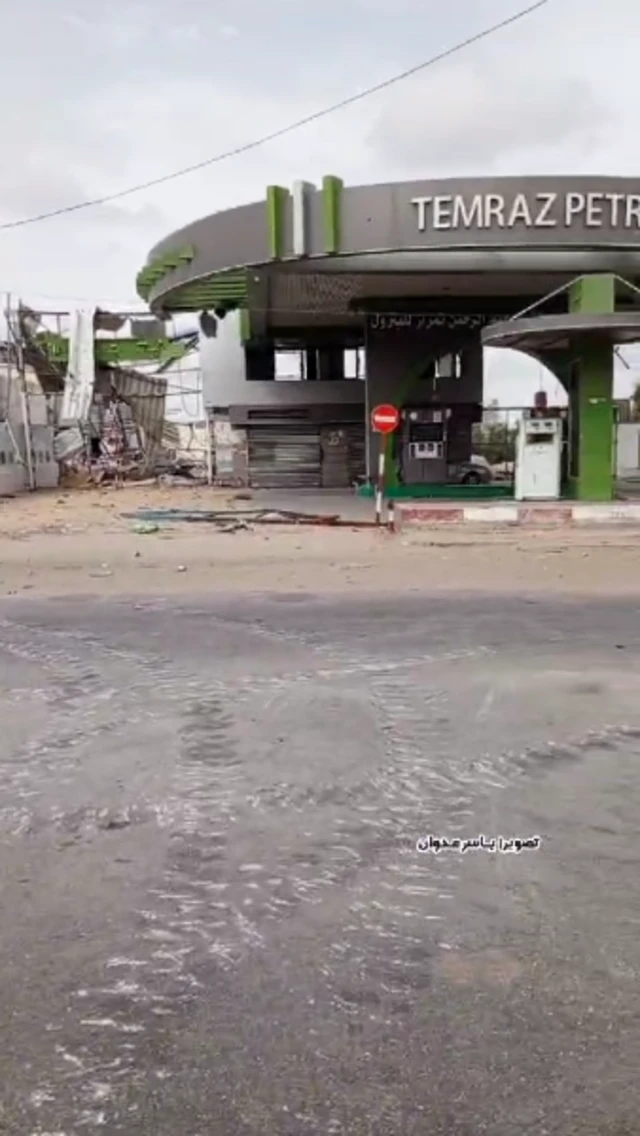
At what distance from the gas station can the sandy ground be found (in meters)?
3.97

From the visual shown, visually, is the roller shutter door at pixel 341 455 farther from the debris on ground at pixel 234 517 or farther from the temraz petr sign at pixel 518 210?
the temraz petr sign at pixel 518 210

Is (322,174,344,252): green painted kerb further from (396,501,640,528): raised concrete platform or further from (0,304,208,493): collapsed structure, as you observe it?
(0,304,208,493): collapsed structure

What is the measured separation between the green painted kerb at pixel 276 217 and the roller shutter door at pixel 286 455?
1199cm

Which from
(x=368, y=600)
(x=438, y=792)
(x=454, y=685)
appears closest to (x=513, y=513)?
(x=368, y=600)

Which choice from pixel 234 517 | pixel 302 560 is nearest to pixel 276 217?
pixel 234 517

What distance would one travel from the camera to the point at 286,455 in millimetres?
30688

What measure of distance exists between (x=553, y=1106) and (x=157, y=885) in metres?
1.65

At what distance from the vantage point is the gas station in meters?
18.3

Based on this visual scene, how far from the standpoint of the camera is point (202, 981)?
2891mm

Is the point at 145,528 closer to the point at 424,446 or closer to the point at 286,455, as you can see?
the point at 424,446

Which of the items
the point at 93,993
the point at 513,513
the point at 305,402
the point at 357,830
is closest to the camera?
the point at 93,993

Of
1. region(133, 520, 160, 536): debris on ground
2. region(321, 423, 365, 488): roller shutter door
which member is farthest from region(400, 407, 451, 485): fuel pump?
region(133, 520, 160, 536): debris on ground

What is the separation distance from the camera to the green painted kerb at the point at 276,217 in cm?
1850

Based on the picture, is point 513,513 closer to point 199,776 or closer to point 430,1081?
point 199,776
